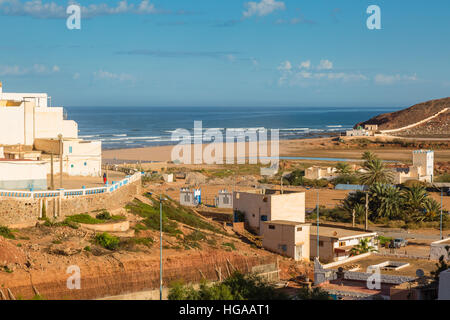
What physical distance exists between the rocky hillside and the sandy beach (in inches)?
1960

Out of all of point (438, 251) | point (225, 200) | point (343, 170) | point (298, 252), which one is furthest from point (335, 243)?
point (343, 170)

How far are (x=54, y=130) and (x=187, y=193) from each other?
353 inches

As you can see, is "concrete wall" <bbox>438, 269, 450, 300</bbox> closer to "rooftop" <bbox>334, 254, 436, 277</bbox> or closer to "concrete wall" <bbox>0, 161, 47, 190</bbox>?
"rooftop" <bbox>334, 254, 436, 277</bbox>

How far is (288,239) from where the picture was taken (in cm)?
2748

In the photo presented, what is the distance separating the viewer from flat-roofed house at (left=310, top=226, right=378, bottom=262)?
89.9 ft

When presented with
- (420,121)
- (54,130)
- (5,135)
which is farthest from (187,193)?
(420,121)

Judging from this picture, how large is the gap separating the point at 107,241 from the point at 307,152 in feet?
199

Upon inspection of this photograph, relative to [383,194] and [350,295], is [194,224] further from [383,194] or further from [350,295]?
[383,194]

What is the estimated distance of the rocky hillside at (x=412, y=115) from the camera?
13762 cm

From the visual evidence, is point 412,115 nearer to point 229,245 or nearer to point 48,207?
point 229,245

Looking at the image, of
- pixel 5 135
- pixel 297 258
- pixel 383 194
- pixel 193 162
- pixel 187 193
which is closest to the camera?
pixel 297 258

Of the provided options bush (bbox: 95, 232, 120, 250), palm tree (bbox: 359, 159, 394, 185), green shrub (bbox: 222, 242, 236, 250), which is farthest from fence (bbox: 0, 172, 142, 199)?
palm tree (bbox: 359, 159, 394, 185)

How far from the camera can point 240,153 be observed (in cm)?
7612

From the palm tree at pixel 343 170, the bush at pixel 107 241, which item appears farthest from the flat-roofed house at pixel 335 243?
the palm tree at pixel 343 170
